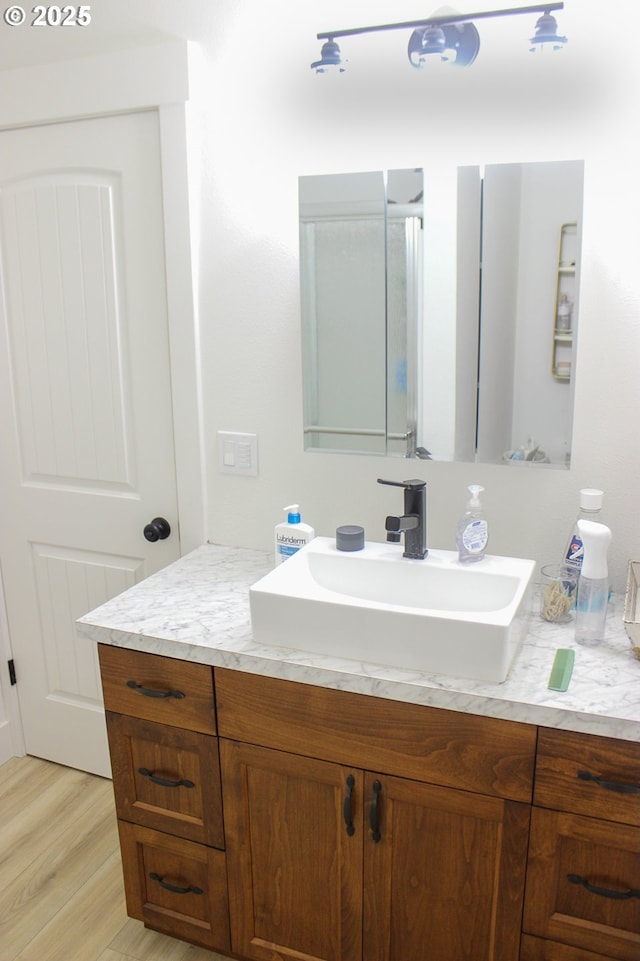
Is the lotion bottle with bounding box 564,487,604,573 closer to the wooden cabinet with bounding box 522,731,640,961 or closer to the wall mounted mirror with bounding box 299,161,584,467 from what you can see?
the wall mounted mirror with bounding box 299,161,584,467

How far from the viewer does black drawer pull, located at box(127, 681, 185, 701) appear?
59.9 inches

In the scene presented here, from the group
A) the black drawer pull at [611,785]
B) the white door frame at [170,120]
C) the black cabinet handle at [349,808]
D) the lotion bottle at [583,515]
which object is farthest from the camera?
the white door frame at [170,120]

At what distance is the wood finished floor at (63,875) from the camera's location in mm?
1775

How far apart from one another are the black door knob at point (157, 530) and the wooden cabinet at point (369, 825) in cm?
67

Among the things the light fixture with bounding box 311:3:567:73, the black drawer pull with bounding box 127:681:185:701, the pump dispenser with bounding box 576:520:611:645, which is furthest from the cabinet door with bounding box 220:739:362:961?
the light fixture with bounding box 311:3:567:73

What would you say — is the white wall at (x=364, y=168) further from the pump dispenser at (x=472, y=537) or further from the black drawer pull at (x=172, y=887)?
the black drawer pull at (x=172, y=887)

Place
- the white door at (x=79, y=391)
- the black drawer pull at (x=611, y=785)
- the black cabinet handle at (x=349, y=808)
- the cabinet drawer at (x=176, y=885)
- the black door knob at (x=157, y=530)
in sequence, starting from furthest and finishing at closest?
the black door knob at (x=157, y=530) < the white door at (x=79, y=391) < the cabinet drawer at (x=176, y=885) < the black cabinet handle at (x=349, y=808) < the black drawer pull at (x=611, y=785)

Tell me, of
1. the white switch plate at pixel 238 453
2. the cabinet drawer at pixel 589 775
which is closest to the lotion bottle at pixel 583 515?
the cabinet drawer at pixel 589 775

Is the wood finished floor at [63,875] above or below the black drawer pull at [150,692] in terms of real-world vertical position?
below

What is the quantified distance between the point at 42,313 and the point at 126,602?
89 centimetres

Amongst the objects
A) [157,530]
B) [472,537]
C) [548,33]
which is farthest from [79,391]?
[548,33]

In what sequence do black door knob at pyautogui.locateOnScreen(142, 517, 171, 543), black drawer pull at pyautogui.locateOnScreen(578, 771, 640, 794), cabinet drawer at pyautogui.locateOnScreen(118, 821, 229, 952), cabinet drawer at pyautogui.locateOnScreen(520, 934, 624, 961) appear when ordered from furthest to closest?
black door knob at pyautogui.locateOnScreen(142, 517, 171, 543) < cabinet drawer at pyautogui.locateOnScreen(118, 821, 229, 952) < cabinet drawer at pyautogui.locateOnScreen(520, 934, 624, 961) < black drawer pull at pyautogui.locateOnScreen(578, 771, 640, 794)

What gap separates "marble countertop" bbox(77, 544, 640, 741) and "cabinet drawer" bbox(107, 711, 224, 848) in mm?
200

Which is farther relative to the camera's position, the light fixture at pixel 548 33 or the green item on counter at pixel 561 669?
the light fixture at pixel 548 33
